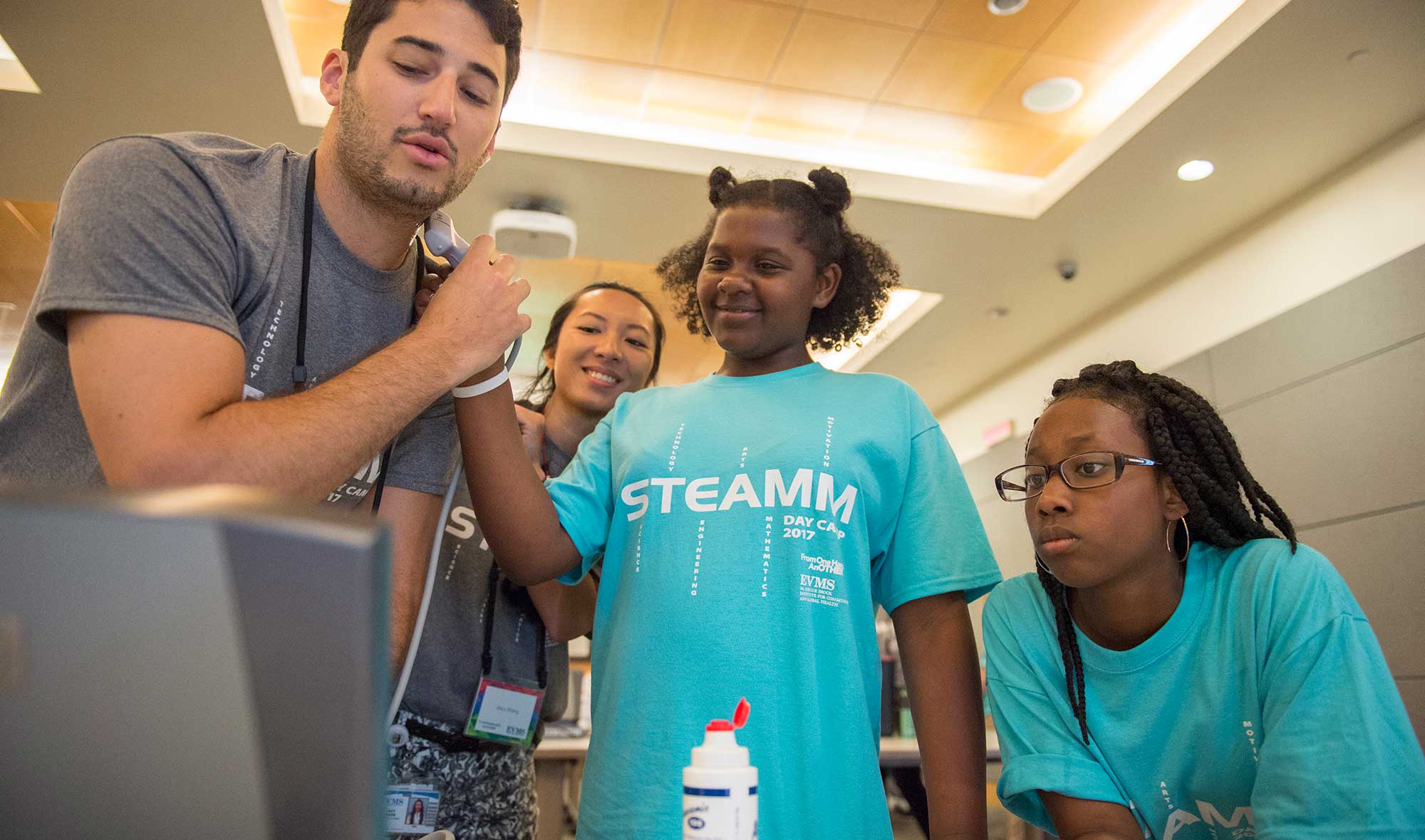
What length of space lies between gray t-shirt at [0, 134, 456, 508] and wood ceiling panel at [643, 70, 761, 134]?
3.02 m

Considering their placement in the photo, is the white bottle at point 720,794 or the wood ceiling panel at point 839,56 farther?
the wood ceiling panel at point 839,56

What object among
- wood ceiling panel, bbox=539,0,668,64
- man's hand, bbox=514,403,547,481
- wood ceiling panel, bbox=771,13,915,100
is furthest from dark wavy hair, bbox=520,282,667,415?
wood ceiling panel, bbox=771,13,915,100

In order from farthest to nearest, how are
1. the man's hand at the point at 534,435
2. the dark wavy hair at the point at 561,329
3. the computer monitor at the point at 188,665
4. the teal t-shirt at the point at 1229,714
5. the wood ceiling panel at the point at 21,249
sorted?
the wood ceiling panel at the point at 21,249 → the dark wavy hair at the point at 561,329 → the man's hand at the point at 534,435 → the teal t-shirt at the point at 1229,714 → the computer monitor at the point at 188,665

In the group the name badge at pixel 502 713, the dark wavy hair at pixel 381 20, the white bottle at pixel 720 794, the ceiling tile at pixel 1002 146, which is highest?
the ceiling tile at pixel 1002 146

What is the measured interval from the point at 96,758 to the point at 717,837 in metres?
0.47

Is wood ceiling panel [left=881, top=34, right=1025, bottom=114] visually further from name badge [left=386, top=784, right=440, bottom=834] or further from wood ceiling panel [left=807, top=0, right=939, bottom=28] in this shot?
name badge [left=386, top=784, right=440, bottom=834]

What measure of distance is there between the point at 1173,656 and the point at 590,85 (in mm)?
3479

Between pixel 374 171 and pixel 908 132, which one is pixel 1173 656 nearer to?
pixel 374 171

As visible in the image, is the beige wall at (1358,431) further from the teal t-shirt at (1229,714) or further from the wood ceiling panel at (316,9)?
the wood ceiling panel at (316,9)

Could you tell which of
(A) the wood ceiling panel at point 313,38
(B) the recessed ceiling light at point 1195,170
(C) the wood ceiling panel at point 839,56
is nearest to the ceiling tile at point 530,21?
(A) the wood ceiling panel at point 313,38

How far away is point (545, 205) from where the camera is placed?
441cm

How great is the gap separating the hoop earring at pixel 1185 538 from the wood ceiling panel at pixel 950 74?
277 centimetres

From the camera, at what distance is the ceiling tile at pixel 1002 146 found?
14.0 feet

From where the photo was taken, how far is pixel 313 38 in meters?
3.71
